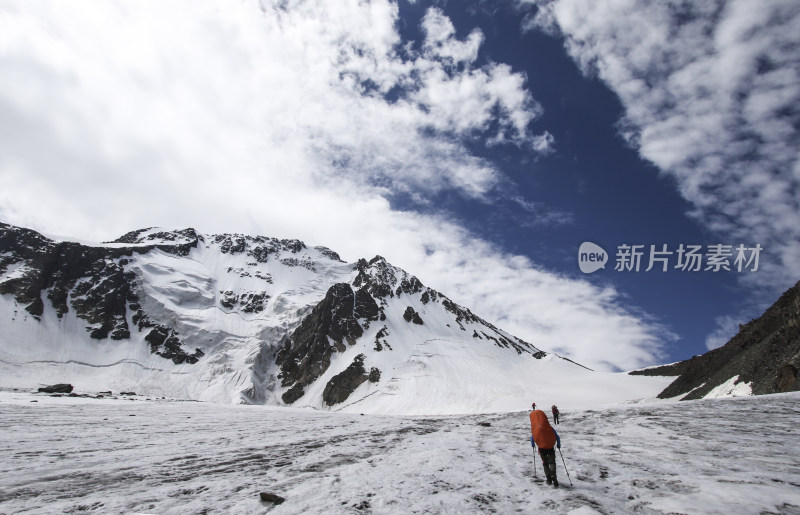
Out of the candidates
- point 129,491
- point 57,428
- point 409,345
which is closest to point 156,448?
point 129,491

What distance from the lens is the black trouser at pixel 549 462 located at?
8516mm

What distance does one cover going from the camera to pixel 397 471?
33.7 ft

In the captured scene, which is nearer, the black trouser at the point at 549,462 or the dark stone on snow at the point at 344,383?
the black trouser at the point at 549,462

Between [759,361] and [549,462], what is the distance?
4400cm

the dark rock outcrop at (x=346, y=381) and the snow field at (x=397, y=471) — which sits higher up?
the snow field at (x=397, y=471)

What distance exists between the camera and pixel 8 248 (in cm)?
12606

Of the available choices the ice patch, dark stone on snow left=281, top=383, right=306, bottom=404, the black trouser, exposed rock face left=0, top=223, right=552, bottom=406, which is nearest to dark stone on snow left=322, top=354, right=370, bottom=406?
exposed rock face left=0, top=223, right=552, bottom=406

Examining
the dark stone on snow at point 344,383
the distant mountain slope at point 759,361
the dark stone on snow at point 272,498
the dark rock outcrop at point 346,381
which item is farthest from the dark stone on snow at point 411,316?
the dark stone on snow at point 272,498

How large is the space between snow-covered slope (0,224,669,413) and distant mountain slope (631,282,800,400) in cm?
2021

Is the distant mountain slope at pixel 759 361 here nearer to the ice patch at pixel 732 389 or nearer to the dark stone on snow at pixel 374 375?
the ice patch at pixel 732 389

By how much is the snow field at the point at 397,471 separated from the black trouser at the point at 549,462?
0.33m

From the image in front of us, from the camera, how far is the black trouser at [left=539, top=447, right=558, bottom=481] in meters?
8.52

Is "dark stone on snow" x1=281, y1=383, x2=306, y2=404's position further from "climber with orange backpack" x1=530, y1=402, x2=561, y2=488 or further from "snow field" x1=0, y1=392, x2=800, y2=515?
"climber with orange backpack" x1=530, y1=402, x2=561, y2=488

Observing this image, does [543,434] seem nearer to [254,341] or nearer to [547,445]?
[547,445]
